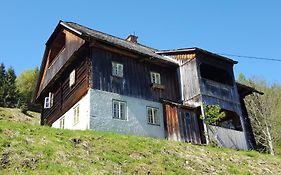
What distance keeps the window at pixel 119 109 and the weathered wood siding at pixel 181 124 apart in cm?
334

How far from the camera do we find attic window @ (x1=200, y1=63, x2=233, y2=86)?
30.3 m

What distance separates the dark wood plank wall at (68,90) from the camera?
82.6 ft

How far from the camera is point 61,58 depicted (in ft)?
93.4

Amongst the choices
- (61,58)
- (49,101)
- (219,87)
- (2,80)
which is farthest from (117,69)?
(2,80)

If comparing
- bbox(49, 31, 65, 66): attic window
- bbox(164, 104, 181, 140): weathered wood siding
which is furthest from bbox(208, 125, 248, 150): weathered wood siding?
bbox(49, 31, 65, 66): attic window

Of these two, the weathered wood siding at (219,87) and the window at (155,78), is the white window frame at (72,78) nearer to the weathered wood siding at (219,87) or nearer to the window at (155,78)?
the window at (155,78)

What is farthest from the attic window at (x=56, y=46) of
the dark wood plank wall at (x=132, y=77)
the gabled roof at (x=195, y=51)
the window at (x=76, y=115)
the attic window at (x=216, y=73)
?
the attic window at (x=216, y=73)

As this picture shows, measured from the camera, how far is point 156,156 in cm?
1884

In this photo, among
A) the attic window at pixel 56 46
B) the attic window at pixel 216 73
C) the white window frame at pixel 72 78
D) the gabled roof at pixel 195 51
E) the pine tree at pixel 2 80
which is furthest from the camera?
the pine tree at pixel 2 80

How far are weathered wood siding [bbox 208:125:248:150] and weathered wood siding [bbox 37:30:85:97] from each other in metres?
11.1

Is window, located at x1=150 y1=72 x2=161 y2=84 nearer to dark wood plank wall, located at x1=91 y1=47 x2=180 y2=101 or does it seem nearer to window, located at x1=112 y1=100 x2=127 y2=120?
dark wood plank wall, located at x1=91 y1=47 x2=180 y2=101

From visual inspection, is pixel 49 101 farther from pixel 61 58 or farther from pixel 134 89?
pixel 134 89

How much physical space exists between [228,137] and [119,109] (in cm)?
838

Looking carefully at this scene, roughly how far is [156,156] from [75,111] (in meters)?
8.63
